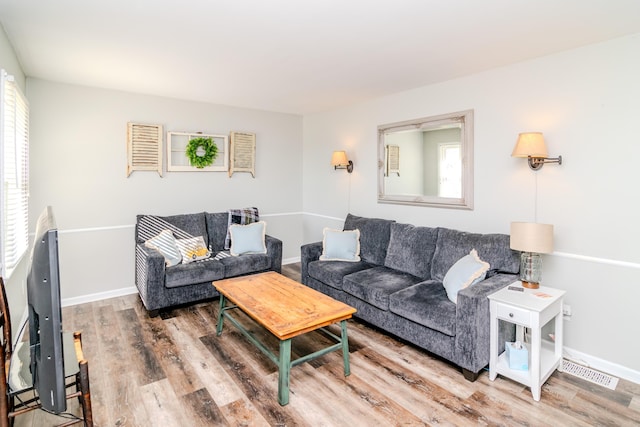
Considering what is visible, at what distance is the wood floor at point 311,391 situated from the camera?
2125 mm

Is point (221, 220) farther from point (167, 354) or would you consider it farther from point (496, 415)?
point (496, 415)

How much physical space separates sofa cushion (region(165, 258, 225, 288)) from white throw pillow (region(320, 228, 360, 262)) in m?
1.19

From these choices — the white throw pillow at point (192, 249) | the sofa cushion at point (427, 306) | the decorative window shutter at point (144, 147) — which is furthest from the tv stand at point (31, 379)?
the decorative window shutter at point (144, 147)

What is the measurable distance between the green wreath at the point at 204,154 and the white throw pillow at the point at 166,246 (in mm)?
1150

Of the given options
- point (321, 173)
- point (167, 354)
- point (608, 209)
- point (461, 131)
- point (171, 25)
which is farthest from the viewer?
point (321, 173)

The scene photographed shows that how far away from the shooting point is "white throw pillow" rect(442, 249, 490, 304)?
2.70 m

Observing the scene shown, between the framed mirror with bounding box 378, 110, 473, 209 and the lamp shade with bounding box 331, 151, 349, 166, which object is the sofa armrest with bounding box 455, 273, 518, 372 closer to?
the framed mirror with bounding box 378, 110, 473, 209

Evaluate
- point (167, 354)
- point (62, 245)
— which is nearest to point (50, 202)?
point (62, 245)

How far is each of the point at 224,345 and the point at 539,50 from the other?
11.7ft

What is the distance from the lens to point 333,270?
3.68 meters

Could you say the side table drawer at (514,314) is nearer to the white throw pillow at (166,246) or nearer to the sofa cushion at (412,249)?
the sofa cushion at (412,249)

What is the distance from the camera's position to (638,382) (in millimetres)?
2529

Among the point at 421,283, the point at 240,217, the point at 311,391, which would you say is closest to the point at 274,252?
the point at 240,217

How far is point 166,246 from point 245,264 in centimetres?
90
